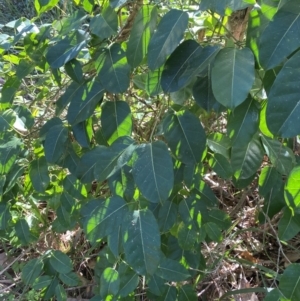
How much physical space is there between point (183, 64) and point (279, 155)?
0.92 ft

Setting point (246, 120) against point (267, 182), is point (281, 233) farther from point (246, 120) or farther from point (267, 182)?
point (246, 120)

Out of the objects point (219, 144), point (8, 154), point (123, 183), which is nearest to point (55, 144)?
point (8, 154)

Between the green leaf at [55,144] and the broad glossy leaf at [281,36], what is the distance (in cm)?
53

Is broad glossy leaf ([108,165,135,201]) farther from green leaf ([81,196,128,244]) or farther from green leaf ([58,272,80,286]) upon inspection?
green leaf ([58,272,80,286])

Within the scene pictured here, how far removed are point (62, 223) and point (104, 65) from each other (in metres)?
0.52

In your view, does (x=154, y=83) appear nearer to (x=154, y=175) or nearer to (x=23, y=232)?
(x=154, y=175)

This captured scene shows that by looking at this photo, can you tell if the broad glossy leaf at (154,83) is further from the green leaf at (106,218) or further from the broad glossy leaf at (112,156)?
the green leaf at (106,218)

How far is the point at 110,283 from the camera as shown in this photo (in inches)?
36.4

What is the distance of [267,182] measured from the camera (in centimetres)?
99

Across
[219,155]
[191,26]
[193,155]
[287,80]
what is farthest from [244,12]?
[287,80]

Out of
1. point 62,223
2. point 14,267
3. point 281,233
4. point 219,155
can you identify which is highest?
point 219,155

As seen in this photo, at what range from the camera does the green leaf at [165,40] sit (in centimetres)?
74

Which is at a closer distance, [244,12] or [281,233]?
[281,233]

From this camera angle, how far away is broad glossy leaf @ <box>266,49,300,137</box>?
0.59 metres
